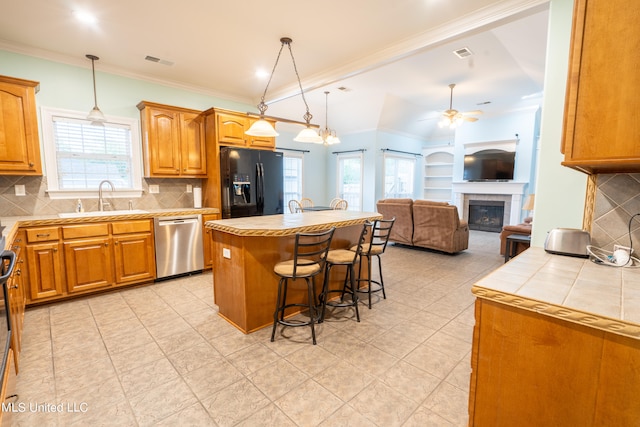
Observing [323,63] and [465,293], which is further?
[323,63]

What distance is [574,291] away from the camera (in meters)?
1.16

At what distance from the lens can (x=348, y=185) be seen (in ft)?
25.9

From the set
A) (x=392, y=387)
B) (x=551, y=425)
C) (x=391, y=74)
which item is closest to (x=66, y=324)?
(x=392, y=387)

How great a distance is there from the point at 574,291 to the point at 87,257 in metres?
4.09

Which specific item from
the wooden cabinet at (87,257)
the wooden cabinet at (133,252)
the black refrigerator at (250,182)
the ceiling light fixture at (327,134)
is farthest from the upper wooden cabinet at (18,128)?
the ceiling light fixture at (327,134)

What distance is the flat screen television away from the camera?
7066mm

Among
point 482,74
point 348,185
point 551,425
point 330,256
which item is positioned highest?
point 482,74

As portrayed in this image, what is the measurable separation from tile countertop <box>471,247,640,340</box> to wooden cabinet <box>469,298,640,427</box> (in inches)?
1.8

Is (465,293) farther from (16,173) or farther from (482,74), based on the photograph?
(16,173)

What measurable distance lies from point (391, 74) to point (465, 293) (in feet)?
12.0

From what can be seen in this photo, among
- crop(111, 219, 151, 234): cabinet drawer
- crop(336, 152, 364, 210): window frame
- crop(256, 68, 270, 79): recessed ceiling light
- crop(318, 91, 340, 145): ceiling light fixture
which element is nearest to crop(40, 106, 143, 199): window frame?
crop(111, 219, 151, 234): cabinet drawer

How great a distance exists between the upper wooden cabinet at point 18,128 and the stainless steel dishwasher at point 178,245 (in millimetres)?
1353

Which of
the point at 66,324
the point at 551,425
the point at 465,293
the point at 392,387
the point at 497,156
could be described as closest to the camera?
the point at 551,425

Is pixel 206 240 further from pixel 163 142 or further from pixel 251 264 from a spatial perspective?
pixel 251 264
